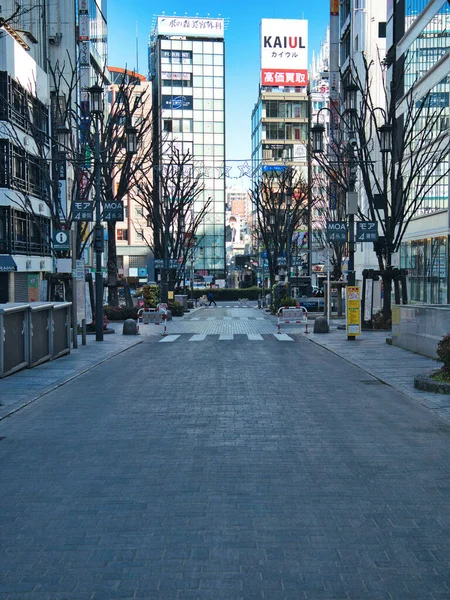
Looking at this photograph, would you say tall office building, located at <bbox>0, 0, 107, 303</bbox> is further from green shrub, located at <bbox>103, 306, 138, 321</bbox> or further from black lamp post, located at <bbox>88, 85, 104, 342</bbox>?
green shrub, located at <bbox>103, 306, 138, 321</bbox>

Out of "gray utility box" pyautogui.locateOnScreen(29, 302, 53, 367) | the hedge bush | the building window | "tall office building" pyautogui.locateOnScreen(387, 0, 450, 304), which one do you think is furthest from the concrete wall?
the building window

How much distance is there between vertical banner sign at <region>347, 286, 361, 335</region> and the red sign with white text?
280 feet

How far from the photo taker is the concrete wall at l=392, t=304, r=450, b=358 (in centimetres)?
1721

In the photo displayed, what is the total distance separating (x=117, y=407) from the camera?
440 inches

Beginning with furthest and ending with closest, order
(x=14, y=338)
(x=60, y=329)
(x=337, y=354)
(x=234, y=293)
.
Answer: (x=234, y=293)
(x=337, y=354)
(x=60, y=329)
(x=14, y=338)

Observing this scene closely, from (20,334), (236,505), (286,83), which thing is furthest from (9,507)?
(286,83)

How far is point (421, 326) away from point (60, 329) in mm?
9440

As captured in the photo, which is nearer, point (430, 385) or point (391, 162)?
point (430, 385)

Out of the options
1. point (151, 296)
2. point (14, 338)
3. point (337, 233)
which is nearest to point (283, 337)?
point (337, 233)

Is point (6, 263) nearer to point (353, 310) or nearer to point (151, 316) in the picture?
point (151, 316)

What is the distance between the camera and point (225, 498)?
6289mm

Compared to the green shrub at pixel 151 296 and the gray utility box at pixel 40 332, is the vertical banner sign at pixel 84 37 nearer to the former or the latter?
the green shrub at pixel 151 296

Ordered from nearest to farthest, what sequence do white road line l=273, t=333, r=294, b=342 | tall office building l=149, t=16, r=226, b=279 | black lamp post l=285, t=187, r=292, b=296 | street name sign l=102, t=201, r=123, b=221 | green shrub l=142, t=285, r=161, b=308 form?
street name sign l=102, t=201, r=123, b=221, white road line l=273, t=333, r=294, b=342, green shrub l=142, t=285, r=161, b=308, black lamp post l=285, t=187, r=292, b=296, tall office building l=149, t=16, r=226, b=279

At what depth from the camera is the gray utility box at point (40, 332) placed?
16422mm
